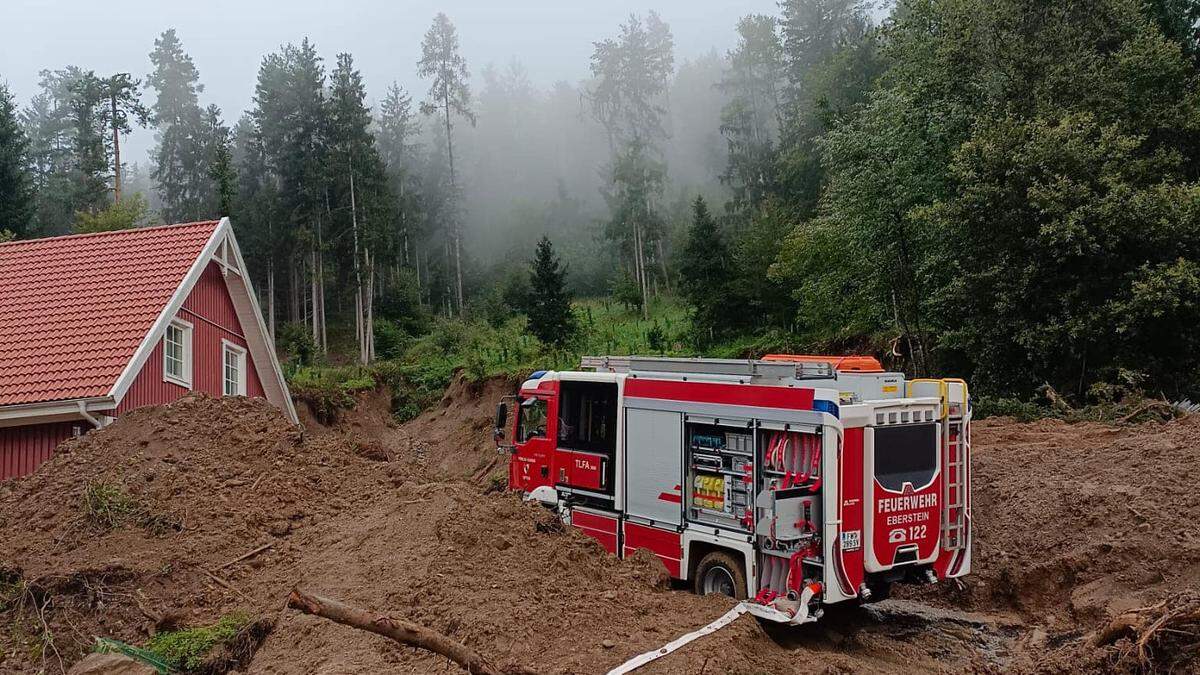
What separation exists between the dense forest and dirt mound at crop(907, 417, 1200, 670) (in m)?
6.75

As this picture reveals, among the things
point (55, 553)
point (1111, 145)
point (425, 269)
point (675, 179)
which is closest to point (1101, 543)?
point (55, 553)

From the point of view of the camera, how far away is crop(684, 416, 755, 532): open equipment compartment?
9.20 meters

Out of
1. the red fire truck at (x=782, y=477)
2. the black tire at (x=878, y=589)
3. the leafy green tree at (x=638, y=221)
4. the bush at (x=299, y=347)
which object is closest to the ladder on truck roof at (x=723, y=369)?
the red fire truck at (x=782, y=477)

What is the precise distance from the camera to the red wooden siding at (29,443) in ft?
41.9

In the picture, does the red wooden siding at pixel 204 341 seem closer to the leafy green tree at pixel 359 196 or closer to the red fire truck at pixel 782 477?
the red fire truck at pixel 782 477

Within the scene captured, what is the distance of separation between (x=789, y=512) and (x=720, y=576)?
1.58 metres

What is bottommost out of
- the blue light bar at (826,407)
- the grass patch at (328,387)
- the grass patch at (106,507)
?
the grass patch at (328,387)

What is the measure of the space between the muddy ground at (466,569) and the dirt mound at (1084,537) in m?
0.03

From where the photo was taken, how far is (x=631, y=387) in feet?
34.6

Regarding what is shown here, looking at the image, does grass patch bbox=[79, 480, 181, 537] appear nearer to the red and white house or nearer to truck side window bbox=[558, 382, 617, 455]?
the red and white house

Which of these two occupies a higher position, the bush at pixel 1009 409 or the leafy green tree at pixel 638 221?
the leafy green tree at pixel 638 221

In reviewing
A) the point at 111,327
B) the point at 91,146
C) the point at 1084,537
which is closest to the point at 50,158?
the point at 91,146

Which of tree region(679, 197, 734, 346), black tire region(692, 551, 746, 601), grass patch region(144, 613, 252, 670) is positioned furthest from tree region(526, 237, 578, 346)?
grass patch region(144, 613, 252, 670)

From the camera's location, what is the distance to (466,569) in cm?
782
